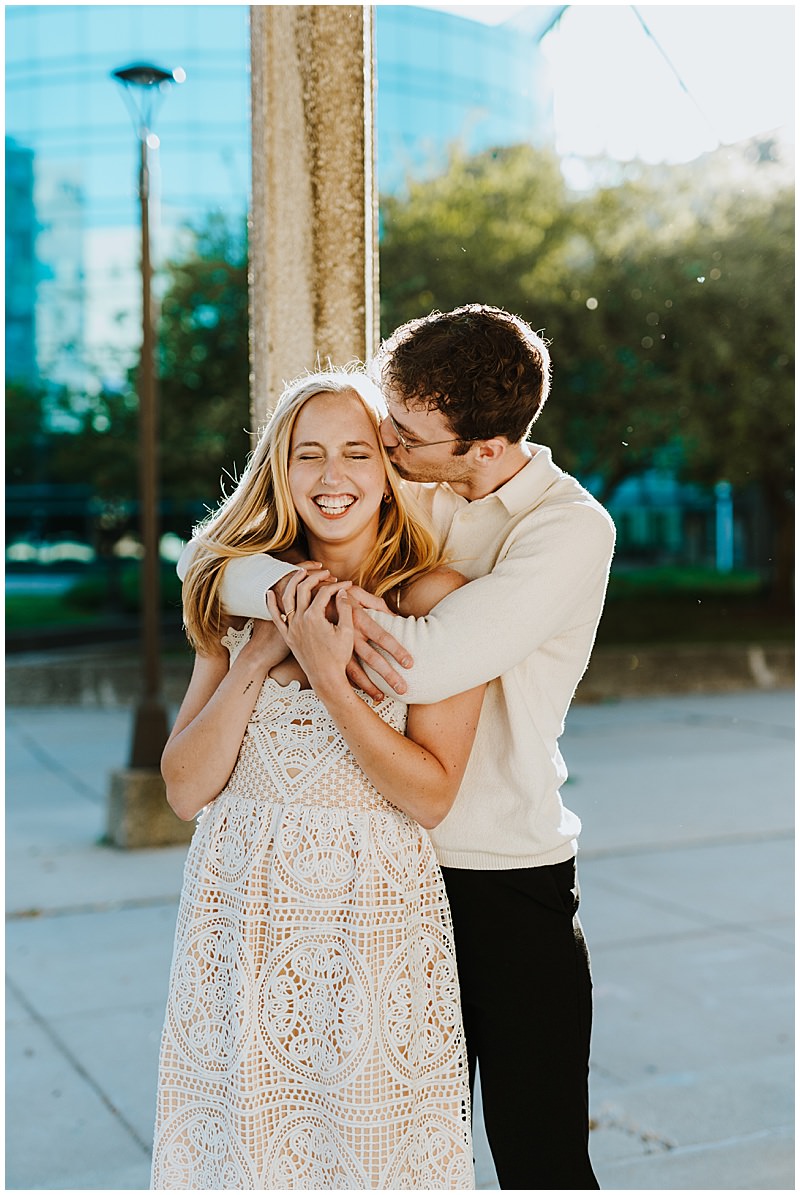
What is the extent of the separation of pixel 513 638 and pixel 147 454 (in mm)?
6380

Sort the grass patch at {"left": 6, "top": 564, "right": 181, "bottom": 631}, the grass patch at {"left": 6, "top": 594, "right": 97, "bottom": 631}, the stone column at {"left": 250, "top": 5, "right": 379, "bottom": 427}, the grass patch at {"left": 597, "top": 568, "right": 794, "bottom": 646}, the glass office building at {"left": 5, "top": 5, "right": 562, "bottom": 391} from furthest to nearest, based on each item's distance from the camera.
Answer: the glass office building at {"left": 5, "top": 5, "right": 562, "bottom": 391} → the grass patch at {"left": 6, "top": 564, "right": 181, "bottom": 631} → the grass patch at {"left": 6, "top": 594, "right": 97, "bottom": 631} → the grass patch at {"left": 597, "top": 568, "right": 794, "bottom": 646} → the stone column at {"left": 250, "top": 5, "right": 379, "bottom": 427}

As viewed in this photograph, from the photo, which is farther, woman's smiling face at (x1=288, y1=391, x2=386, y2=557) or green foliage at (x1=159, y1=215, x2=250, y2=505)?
green foliage at (x1=159, y1=215, x2=250, y2=505)

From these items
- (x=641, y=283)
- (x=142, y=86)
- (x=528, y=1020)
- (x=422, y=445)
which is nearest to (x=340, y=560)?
(x=422, y=445)

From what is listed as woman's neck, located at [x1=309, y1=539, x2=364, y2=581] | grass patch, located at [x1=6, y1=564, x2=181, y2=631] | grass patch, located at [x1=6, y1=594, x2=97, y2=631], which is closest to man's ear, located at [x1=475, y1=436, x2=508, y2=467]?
woman's neck, located at [x1=309, y1=539, x2=364, y2=581]

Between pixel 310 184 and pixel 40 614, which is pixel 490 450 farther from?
pixel 40 614

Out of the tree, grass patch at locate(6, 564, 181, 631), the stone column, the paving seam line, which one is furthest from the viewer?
grass patch at locate(6, 564, 181, 631)

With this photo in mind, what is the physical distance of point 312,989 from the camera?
6.90 feet

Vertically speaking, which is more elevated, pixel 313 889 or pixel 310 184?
pixel 310 184

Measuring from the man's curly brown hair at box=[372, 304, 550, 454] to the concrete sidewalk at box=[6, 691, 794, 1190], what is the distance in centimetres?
229

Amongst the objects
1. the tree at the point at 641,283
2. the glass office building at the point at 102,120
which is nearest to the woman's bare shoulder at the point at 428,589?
the tree at the point at 641,283

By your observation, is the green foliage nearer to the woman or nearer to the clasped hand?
the woman

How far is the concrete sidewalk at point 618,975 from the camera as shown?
3676mm

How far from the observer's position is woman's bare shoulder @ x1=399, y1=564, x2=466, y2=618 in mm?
2182

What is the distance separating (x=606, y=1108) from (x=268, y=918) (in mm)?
2188
